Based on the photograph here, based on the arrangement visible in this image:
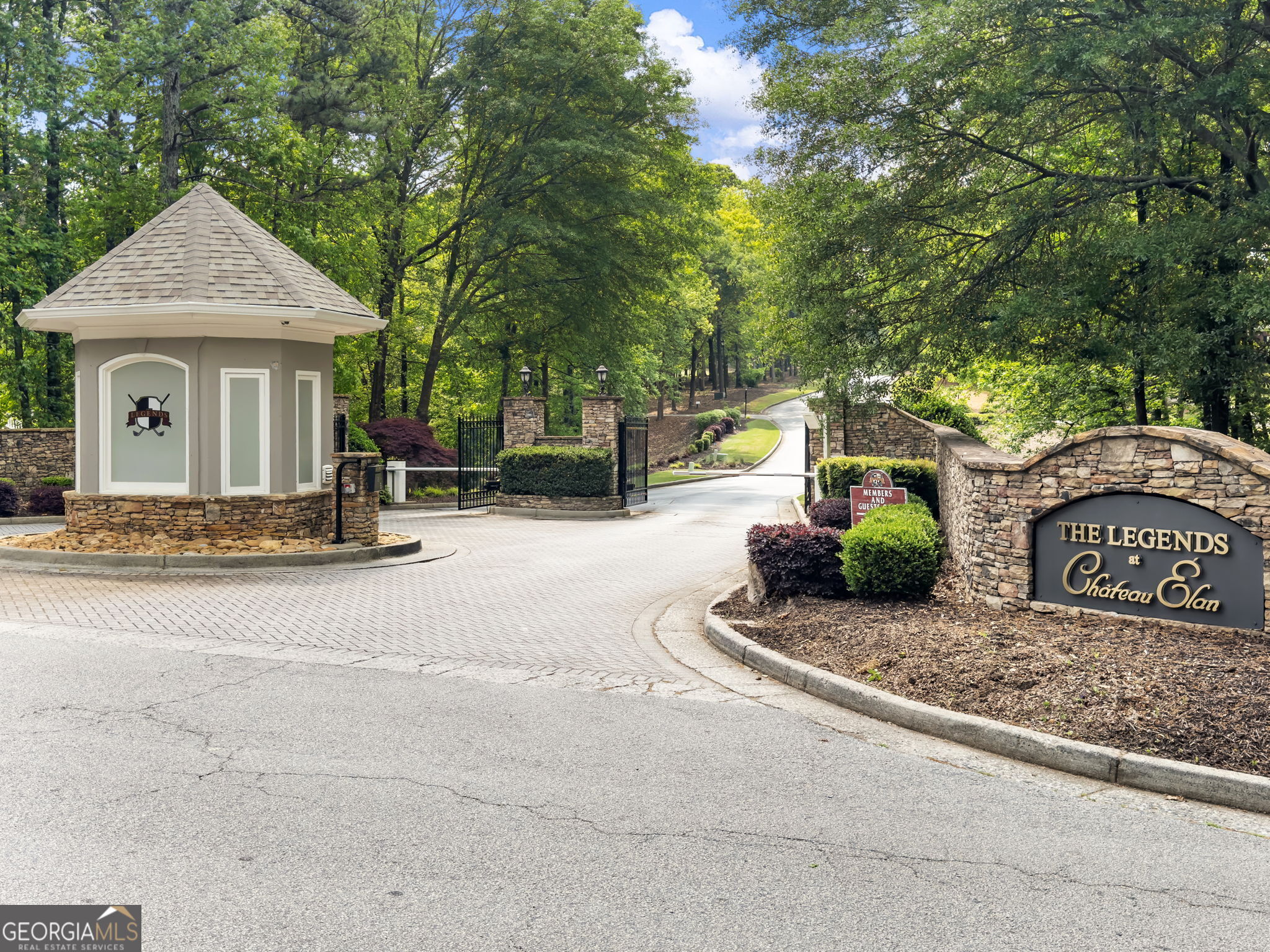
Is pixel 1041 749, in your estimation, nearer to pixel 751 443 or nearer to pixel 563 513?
pixel 563 513

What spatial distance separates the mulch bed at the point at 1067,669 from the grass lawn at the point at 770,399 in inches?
2795

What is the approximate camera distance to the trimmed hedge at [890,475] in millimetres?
16312

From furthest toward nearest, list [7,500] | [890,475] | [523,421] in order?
[523,421] → [7,500] → [890,475]

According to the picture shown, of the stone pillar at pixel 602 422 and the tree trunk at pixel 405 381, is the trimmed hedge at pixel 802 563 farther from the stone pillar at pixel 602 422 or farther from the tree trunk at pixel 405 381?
the tree trunk at pixel 405 381

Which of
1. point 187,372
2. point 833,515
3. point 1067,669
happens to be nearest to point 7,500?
point 187,372

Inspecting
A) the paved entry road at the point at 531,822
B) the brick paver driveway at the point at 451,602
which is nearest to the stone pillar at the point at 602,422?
the brick paver driveway at the point at 451,602

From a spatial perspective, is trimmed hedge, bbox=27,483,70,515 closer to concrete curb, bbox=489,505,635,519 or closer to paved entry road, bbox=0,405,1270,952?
concrete curb, bbox=489,505,635,519

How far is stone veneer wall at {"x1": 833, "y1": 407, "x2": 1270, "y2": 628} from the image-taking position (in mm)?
7289

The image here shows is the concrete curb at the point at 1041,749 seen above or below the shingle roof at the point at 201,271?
below

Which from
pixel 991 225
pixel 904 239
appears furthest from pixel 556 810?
pixel 991 225

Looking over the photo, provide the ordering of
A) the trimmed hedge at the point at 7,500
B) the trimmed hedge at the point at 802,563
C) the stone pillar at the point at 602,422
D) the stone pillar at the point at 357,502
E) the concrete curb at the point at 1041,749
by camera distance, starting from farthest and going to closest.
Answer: the stone pillar at the point at 602,422 < the trimmed hedge at the point at 7,500 < the stone pillar at the point at 357,502 < the trimmed hedge at the point at 802,563 < the concrete curb at the point at 1041,749

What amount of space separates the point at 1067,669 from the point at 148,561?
1227cm

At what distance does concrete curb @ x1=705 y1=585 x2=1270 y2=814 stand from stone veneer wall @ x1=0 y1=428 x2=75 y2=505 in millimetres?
21652

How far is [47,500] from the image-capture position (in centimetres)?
2205
